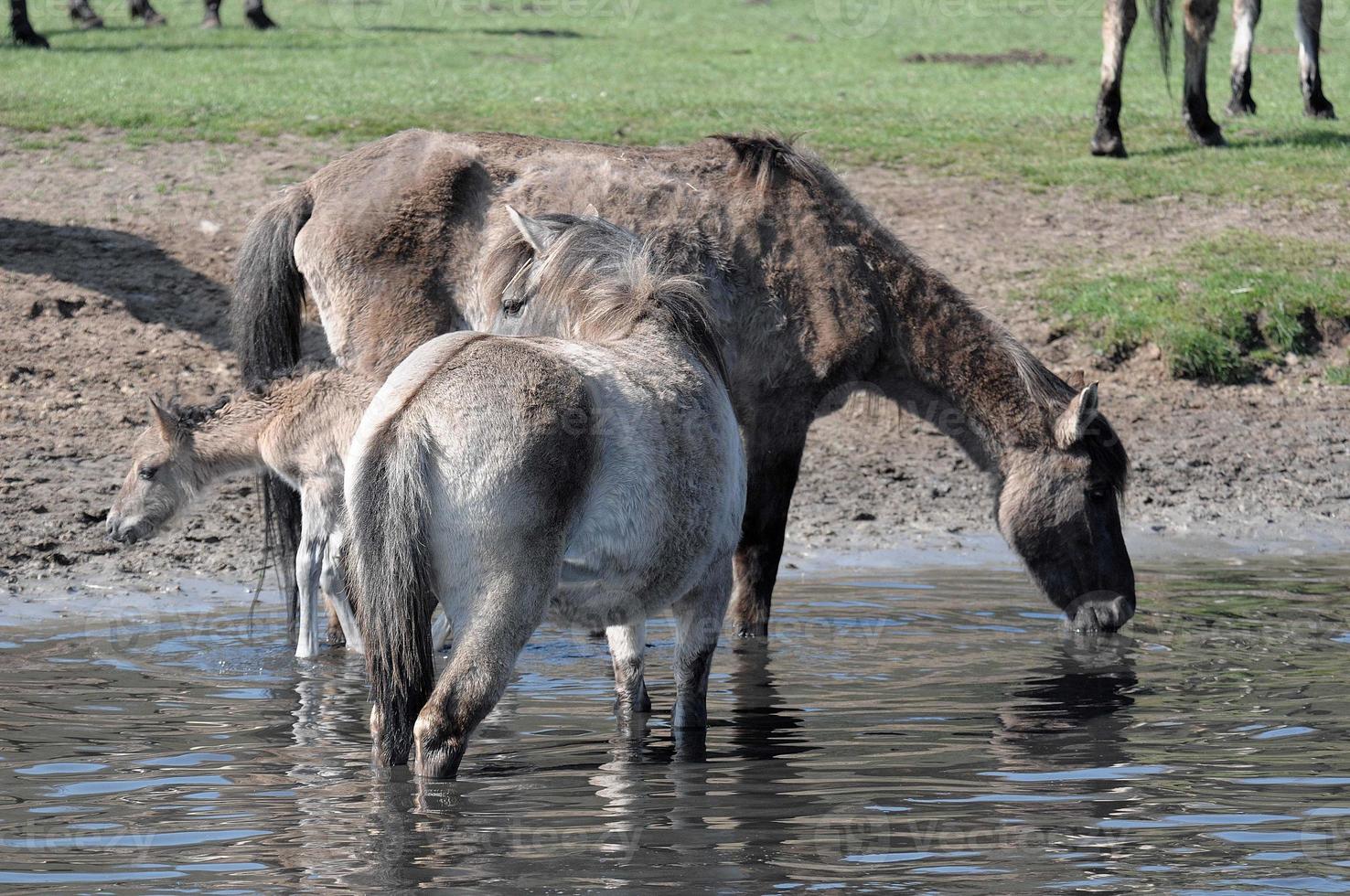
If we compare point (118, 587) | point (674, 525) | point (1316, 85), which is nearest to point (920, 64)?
point (1316, 85)

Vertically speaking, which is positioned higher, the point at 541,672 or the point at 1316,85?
the point at 1316,85

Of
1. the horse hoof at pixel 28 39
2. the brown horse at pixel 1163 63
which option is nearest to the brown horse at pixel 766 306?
the brown horse at pixel 1163 63

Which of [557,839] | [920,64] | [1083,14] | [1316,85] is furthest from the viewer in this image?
[1083,14]

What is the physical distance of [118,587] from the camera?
8867 mm

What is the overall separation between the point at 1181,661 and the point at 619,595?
3.35 m

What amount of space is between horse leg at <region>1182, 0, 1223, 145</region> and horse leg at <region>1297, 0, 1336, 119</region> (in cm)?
228

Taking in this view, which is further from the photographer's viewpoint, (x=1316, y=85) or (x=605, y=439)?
(x=1316, y=85)

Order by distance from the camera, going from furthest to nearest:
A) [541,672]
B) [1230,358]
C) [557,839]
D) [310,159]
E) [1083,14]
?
[1083,14] → [310,159] → [1230,358] → [541,672] → [557,839]

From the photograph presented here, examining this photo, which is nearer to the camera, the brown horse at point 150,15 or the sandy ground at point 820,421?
the sandy ground at point 820,421

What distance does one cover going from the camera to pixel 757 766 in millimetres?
6000

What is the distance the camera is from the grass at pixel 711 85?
15.7 m

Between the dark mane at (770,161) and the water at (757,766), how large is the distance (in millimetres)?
2151

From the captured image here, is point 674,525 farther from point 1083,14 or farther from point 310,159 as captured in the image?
point 1083,14

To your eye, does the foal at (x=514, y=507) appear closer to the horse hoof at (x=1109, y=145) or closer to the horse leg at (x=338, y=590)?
the horse leg at (x=338, y=590)
